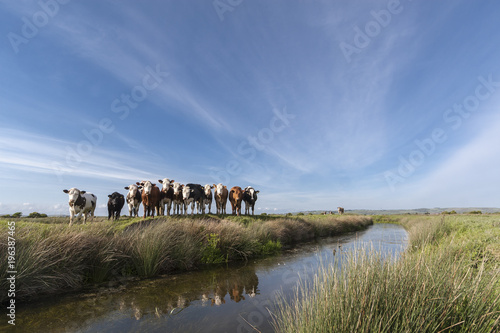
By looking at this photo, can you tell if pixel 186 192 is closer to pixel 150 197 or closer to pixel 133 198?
pixel 150 197

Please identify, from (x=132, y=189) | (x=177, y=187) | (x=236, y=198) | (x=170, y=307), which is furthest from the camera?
(x=236, y=198)

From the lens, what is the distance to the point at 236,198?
2222 cm

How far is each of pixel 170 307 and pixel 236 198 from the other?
1683cm

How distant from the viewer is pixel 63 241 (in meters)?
6.68

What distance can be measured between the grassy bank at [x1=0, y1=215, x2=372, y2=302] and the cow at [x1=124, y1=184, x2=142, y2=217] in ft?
24.7

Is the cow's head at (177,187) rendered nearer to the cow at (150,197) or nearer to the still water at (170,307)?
the cow at (150,197)

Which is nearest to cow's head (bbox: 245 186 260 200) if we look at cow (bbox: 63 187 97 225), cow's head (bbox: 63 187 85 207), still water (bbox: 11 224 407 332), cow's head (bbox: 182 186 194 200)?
cow's head (bbox: 182 186 194 200)

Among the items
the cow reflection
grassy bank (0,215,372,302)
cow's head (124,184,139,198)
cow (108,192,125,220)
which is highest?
cow's head (124,184,139,198)

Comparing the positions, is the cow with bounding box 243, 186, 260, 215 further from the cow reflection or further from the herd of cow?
the cow reflection

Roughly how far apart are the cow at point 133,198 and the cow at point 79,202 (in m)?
2.53

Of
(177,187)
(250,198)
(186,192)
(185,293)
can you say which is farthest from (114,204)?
(185,293)

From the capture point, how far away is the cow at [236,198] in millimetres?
22078

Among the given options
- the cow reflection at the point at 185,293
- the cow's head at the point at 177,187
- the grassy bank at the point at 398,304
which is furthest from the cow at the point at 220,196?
the grassy bank at the point at 398,304

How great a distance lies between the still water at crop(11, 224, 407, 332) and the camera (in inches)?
175
